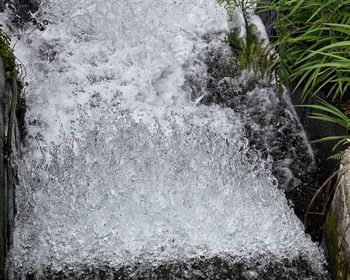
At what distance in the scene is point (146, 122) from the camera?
3.92m

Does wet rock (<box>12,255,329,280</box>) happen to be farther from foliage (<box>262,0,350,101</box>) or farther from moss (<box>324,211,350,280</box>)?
foliage (<box>262,0,350,101</box>)

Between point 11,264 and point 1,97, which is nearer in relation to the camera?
point 11,264

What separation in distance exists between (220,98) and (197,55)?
509 millimetres

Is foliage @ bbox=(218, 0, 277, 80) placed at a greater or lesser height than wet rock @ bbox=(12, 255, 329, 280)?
greater

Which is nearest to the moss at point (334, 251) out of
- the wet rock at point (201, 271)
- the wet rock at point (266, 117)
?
the wet rock at point (201, 271)

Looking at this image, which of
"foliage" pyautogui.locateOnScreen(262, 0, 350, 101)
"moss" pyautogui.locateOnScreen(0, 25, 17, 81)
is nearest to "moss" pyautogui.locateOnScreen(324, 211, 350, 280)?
"foliage" pyautogui.locateOnScreen(262, 0, 350, 101)

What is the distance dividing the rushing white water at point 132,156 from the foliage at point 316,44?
0.65 metres

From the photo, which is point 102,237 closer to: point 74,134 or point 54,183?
point 54,183

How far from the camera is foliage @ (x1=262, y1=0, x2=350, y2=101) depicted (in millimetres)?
3119

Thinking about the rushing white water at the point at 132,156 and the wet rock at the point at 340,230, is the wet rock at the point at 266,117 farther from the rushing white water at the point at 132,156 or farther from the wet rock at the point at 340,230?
the wet rock at the point at 340,230

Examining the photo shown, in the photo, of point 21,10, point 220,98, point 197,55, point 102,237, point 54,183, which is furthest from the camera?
point 21,10

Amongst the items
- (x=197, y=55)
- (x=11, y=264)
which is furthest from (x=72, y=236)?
(x=197, y=55)

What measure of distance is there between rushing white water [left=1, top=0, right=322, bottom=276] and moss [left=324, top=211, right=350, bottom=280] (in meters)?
0.12

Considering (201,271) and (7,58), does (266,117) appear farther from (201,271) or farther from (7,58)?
(7,58)
